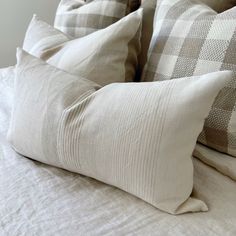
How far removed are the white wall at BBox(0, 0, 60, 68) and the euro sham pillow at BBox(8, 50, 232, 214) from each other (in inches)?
63.2

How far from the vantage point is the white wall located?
2188 millimetres

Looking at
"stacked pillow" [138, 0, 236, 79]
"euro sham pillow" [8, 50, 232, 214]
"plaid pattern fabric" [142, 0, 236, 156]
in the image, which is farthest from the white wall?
"euro sham pillow" [8, 50, 232, 214]

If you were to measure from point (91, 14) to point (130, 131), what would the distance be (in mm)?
821

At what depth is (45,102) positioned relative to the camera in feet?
2.54

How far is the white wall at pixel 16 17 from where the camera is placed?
2.19 m

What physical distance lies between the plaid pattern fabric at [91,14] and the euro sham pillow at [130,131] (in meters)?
0.57

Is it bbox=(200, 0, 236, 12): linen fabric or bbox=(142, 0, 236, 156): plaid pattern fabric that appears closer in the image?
bbox=(142, 0, 236, 156): plaid pattern fabric

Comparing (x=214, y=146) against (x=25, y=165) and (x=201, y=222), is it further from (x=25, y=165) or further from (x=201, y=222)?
(x=25, y=165)

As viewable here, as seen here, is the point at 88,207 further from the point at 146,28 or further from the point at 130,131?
the point at 146,28

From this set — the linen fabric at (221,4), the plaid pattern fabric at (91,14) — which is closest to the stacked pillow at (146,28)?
the plaid pattern fabric at (91,14)

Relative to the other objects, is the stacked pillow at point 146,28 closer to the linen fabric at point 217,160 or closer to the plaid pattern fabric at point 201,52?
the plaid pattern fabric at point 201,52

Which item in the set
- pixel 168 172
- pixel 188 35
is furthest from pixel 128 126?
pixel 188 35

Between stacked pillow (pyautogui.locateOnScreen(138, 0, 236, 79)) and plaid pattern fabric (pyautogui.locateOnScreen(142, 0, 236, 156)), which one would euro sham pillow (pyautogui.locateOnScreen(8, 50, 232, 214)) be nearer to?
plaid pattern fabric (pyautogui.locateOnScreen(142, 0, 236, 156))

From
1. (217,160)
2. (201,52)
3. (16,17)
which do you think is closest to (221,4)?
(201,52)
